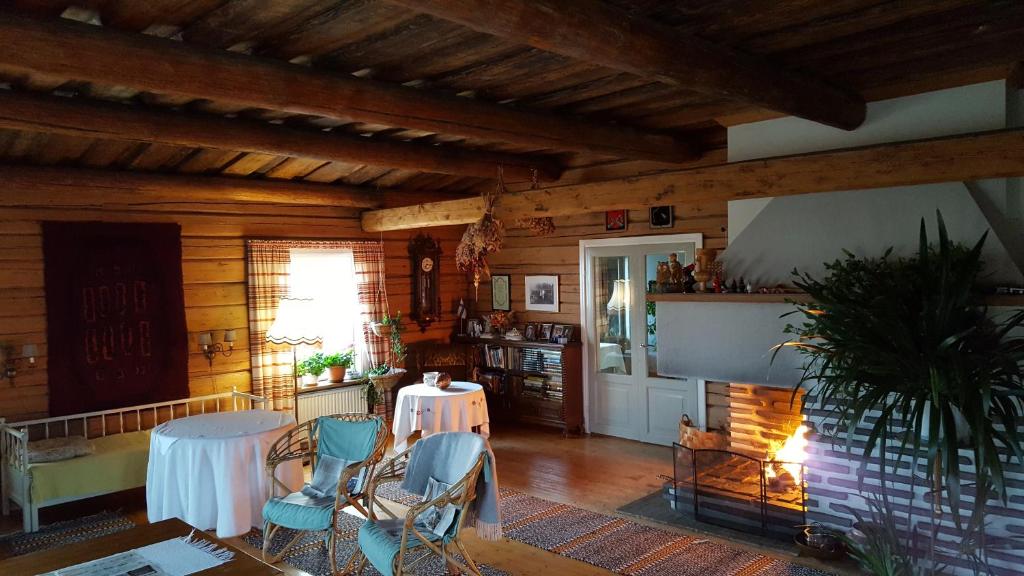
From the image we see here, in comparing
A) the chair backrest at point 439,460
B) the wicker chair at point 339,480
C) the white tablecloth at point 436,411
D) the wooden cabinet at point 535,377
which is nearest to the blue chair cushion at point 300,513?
the wicker chair at point 339,480

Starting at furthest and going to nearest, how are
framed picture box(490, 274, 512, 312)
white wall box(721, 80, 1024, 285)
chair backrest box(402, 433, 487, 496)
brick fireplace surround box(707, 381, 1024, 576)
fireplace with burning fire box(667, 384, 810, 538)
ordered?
framed picture box(490, 274, 512, 312)
fireplace with burning fire box(667, 384, 810, 538)
white wall box(721, 80, 1024, 285)
chair backrest box(402, 433, 487, 496)
brick fireplace surround box(707, 381, 1024, 576)

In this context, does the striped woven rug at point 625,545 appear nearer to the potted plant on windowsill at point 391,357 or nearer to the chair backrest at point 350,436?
the chair backrest at point 350,436

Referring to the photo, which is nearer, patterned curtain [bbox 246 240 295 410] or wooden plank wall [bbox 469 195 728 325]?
wooden plank wall [bbox 469 195 728 325]

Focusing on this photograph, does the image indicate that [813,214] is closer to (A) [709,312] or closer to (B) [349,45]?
(A) [709,312]

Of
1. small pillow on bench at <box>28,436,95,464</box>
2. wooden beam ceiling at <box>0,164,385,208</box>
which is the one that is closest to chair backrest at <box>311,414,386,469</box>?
small pillow on bench at <box>28,436,95,464</box>

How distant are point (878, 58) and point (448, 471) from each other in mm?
3230

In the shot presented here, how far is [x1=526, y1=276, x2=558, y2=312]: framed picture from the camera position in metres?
7.69

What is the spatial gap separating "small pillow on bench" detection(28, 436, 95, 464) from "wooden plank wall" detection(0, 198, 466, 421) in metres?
0.47

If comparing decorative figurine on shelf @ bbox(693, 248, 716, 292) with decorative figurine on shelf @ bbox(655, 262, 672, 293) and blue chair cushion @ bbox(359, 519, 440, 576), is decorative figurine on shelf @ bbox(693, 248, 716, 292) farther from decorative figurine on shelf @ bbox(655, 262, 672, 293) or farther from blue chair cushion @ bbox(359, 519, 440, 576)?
blue chair cushion @ bbox(359, 519, 440, 576)

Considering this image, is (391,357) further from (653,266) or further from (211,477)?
(211,477)

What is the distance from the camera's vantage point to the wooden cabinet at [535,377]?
7.34 metres

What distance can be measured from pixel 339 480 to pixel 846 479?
3076 mm

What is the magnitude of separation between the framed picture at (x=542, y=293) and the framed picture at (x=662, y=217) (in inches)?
54.6

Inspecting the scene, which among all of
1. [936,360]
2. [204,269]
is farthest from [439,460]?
[204,269]
